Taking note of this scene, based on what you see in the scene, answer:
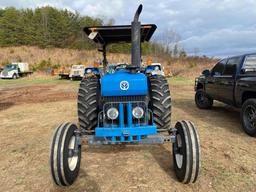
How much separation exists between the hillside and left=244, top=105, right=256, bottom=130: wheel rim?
20858mm

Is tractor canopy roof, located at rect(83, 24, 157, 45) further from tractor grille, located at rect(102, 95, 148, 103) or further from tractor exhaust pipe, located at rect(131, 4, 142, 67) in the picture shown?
tractor grille, located at rect(102, 95, 148, 103)

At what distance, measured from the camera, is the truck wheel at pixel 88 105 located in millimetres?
4285

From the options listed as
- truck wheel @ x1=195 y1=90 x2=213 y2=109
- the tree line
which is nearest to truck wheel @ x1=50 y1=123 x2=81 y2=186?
truck wheel @ x1=195 y1=90 x2=213 y2=109

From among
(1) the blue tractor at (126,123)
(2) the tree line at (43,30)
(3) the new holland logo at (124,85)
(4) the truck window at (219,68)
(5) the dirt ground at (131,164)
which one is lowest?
(5) the dirt ground at (131,164)

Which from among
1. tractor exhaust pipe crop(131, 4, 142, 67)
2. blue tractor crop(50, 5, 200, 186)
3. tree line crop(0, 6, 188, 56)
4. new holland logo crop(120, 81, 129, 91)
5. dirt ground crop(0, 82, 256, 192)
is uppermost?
tree line crop(0, 6, 188, 56)

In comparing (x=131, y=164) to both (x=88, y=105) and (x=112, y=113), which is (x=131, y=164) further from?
(x=88, y=105)

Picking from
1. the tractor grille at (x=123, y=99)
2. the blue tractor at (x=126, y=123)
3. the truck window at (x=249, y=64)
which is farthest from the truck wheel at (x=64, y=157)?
the truck window at (x=249, y=64)

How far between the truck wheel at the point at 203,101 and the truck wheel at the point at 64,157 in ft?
19.7

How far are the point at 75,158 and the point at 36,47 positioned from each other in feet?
155

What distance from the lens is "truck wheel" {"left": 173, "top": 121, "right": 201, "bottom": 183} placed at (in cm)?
330

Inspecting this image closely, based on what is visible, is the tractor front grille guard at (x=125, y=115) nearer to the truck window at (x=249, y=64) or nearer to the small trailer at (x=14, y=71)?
the truck window at (x=249, y=64)

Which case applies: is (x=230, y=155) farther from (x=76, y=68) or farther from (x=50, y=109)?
(x=76, y=68)

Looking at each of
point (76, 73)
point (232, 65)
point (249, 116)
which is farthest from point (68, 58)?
point (249, 116)

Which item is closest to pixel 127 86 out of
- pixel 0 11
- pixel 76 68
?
pixel 76 68
